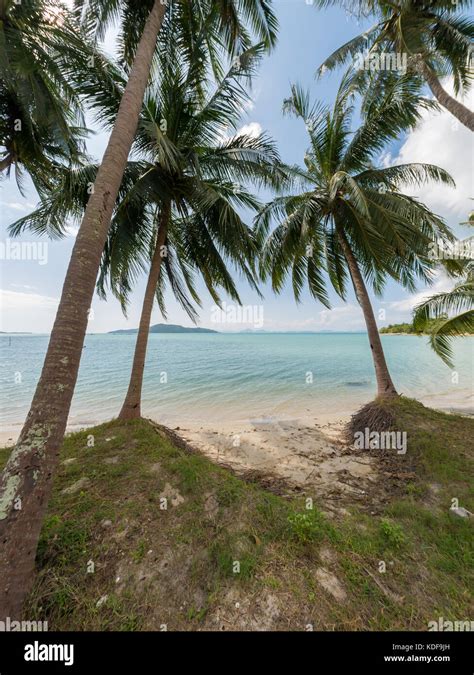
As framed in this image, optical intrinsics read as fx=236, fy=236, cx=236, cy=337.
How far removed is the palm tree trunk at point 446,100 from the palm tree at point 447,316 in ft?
10.9

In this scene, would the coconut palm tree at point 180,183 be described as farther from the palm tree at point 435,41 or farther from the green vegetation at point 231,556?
the palm tree at point 435,41

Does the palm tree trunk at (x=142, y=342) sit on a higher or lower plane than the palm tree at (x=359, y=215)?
lower

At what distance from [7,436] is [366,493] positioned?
35.4 feet

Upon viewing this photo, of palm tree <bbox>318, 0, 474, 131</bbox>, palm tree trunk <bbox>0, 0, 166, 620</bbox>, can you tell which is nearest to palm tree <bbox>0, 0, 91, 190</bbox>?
palm tree trunk <bbox>0, 0, 166, 620</bbox>

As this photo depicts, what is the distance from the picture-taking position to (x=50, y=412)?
2.29 metres

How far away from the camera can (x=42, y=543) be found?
251 centimetres

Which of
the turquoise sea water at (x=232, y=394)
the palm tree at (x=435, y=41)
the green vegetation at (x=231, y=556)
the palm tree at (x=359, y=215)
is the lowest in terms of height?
the turquoise sea water at (x=232, y=394)

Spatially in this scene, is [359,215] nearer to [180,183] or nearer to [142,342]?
[180,183]

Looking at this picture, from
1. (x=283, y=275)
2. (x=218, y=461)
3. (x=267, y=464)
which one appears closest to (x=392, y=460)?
(x=267, y=464)

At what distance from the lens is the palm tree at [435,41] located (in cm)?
576

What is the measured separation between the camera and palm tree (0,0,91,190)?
16.0ft

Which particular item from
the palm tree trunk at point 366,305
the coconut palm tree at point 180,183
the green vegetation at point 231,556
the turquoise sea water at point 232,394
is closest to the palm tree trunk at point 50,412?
the green vegetation at point 231,556
